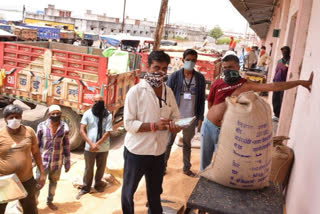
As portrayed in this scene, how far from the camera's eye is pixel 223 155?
251 centimetres

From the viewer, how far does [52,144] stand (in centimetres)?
403

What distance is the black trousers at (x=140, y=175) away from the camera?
113 inches

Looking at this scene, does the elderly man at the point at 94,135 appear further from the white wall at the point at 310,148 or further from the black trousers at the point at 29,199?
the white wall at the point at 310,148

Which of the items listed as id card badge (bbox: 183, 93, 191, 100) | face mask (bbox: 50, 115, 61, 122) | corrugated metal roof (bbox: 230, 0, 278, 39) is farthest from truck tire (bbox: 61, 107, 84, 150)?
corrugated metal roof (bbox: 230, 0, 278, 39)

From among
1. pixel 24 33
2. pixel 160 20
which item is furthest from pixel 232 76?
pixel 24 33

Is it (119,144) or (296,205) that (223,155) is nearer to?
(296,205)

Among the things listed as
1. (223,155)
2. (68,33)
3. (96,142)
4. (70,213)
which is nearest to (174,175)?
(96,142)

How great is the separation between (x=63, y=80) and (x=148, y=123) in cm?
422

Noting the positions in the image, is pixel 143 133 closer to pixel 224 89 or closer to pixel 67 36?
pixel 224 89

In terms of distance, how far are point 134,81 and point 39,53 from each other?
2094 mm

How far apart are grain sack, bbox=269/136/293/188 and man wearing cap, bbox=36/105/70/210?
245 cm

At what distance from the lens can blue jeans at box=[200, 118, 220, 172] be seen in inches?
132

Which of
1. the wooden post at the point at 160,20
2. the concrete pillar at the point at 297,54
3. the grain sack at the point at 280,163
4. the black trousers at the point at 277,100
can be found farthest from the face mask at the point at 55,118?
the wooden post at the point at 160,20

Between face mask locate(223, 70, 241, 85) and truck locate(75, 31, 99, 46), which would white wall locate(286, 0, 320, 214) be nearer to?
face mask locate(223, 70, 241, 85)
